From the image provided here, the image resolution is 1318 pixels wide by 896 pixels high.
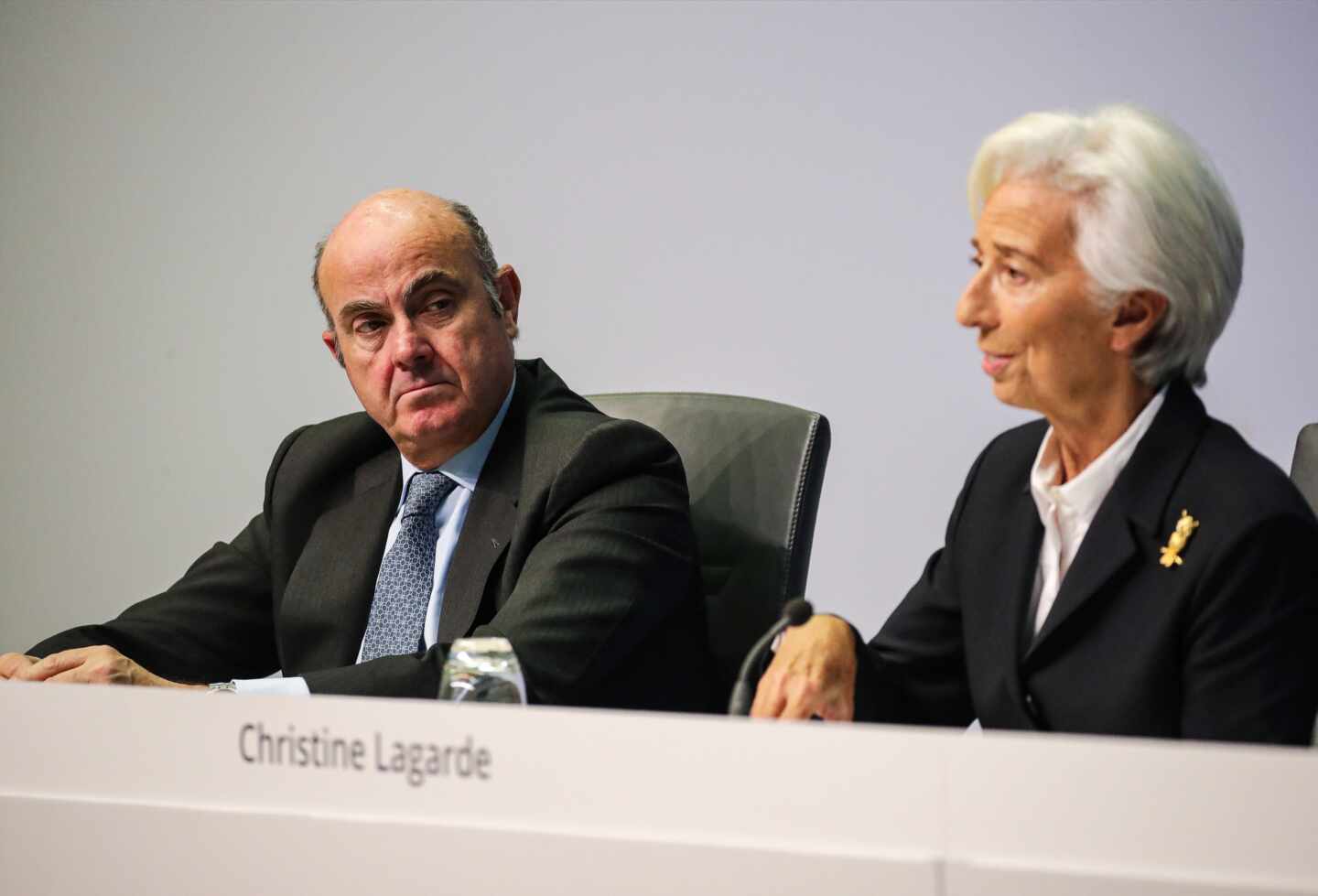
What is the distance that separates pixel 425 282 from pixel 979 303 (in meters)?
0.91

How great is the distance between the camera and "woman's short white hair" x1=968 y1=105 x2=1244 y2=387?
4.72 feet

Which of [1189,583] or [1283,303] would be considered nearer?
[1189,583]

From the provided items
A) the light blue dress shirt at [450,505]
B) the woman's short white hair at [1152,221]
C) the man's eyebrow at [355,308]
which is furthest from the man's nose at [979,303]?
the man's eyebrow at [355,308]

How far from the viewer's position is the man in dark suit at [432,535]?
181cm

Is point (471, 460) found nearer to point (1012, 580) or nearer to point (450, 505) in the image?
point (450, 505)

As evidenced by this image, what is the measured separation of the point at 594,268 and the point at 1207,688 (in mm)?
1733

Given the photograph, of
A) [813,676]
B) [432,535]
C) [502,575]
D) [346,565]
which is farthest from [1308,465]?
[346,565]

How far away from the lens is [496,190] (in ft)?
9.45

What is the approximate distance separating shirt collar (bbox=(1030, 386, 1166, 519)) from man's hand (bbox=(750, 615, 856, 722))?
0.27 meters

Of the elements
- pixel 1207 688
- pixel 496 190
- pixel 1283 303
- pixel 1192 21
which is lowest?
pixel 1207 688

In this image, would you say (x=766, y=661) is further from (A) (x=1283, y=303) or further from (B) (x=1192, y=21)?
(B) (x=1192, y=21)

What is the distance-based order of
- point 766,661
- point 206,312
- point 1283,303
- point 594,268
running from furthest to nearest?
point 206,312 < point 594,268 < point 1283,303 < point 766,661

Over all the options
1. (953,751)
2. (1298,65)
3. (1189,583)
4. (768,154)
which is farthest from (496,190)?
(953,751)

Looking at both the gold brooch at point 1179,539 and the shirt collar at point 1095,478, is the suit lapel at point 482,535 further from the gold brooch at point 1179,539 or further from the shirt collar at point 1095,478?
the gold brooch at point 1179,539
